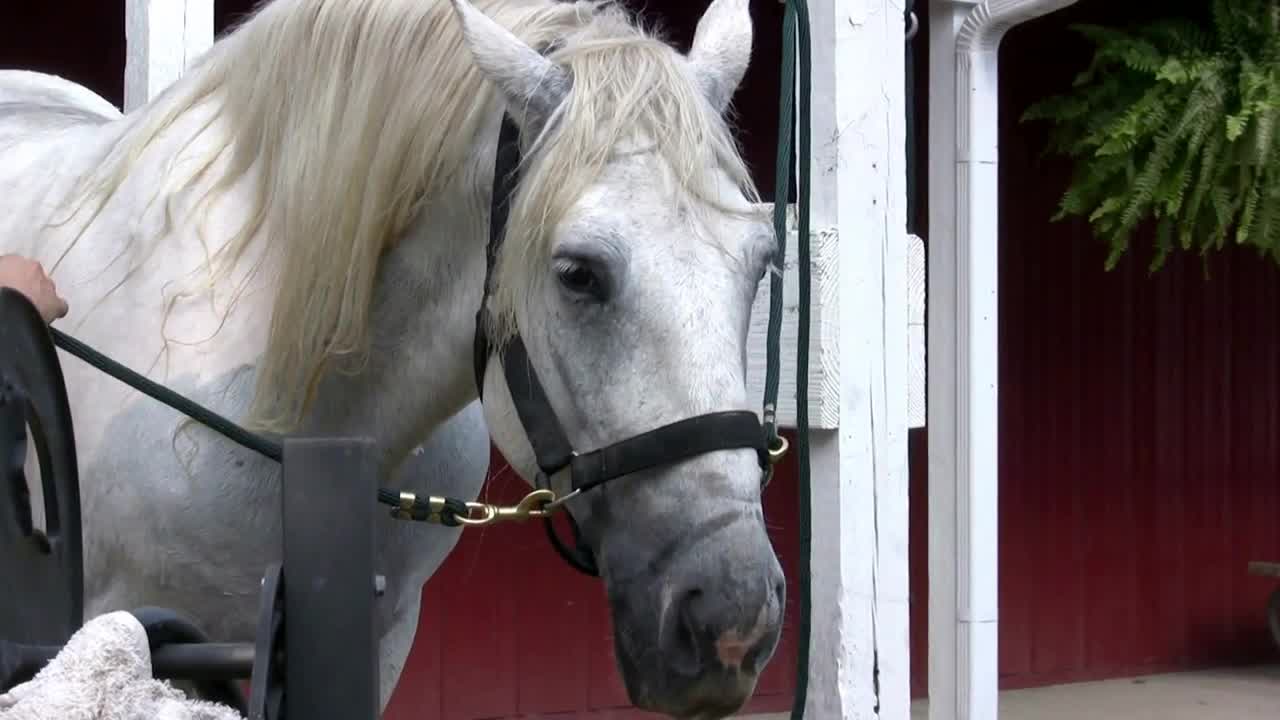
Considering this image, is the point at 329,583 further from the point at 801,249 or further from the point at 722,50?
the point at 801,249

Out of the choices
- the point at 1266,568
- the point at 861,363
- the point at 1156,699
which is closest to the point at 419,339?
the point at 861,363

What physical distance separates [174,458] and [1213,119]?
3131 mm

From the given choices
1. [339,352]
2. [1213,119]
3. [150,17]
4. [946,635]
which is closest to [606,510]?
[339,352]

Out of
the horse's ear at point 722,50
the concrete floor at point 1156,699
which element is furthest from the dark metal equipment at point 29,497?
the concrete floor at point 1156,699

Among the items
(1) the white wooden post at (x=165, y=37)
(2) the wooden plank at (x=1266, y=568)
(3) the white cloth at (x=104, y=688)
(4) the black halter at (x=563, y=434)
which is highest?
(1) the white wooden post at (x=165, y=37)

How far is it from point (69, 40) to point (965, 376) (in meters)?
2.72

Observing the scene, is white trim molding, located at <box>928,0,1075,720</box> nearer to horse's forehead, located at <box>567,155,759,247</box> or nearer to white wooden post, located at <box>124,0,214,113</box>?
white wooden post, located at <box>124,0,214,113</box>

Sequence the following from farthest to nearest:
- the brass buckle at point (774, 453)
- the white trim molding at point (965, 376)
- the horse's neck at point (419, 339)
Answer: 1. the white trim molding at point (965, 376)
2. the horse's neck at point (419, 339)
3. the brass buckle at point (774, 453)

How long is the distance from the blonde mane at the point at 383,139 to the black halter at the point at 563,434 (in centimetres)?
5

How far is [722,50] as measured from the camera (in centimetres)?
201

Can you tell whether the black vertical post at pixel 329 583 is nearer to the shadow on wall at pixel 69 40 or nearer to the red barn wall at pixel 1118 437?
the shadow on wall at pixel 69 40

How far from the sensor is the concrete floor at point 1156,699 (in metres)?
5.80

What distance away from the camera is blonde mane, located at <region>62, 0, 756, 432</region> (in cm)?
177

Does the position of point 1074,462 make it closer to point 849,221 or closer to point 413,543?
point 849,221
